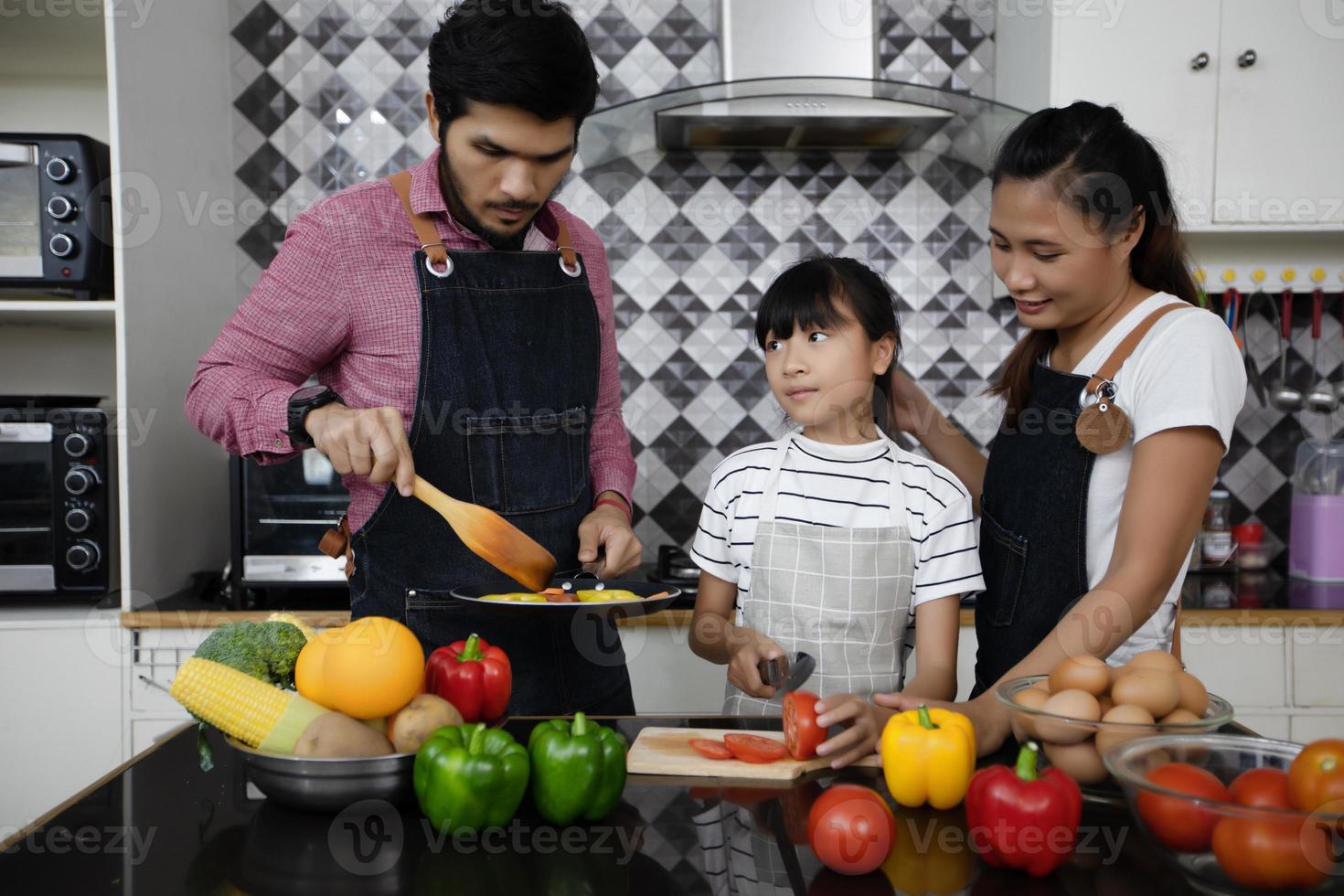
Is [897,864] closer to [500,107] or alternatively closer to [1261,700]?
[500,107]

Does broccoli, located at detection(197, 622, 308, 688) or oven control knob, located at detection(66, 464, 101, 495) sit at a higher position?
oven control knob, located at detection(66, 464, 101, 495)

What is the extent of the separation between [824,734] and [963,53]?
6.40ft

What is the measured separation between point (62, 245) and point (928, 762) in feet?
5.91

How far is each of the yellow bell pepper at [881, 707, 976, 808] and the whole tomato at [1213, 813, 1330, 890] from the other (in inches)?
8.5

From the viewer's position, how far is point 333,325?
1297mm

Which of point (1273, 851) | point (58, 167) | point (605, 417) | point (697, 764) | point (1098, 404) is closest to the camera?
point (1273, 851)

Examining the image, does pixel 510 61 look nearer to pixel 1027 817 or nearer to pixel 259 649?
pixel 259 649

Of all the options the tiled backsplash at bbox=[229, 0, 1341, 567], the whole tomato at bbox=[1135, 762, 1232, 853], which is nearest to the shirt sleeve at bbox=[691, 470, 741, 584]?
the whole tomato at bbox=[1135, 762, 1232, 853]

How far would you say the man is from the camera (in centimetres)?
120

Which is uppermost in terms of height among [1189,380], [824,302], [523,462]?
[824,302]

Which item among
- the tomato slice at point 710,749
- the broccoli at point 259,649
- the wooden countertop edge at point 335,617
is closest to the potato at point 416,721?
the broccoli at point 259,649

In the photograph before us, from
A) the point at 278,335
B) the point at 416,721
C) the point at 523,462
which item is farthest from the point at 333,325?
the point at 416,721

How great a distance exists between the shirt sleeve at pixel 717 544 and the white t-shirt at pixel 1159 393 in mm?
454

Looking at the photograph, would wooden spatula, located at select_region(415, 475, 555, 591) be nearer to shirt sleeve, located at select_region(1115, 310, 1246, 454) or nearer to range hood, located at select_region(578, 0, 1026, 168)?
shirt sleeve, located at select_region(1115, 310, 1246, 454)
